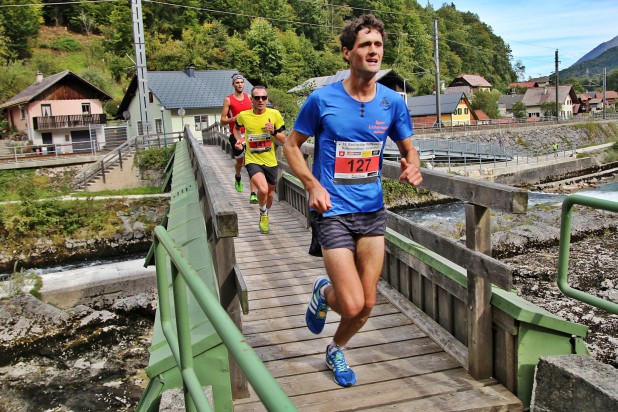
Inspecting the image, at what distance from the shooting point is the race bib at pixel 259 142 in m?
7.66

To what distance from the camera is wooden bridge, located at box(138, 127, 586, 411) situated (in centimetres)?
331

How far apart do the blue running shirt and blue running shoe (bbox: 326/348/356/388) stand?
972 millimetres

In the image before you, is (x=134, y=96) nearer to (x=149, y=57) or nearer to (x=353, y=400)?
(x=149, y=57)

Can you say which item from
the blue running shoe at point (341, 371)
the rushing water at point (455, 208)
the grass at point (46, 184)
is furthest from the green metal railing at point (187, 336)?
the grass at point (46, 184)

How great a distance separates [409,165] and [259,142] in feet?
14.5

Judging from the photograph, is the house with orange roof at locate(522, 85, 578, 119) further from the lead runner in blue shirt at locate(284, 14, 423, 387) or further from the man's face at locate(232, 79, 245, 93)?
the lead runner in blue shirt at locate(284, 14, 423, 387)

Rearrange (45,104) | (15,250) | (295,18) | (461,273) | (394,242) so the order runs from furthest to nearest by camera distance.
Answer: (295,18) → (45,104) → (15,250) → (394,242) → (461,273)

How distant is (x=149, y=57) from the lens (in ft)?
222

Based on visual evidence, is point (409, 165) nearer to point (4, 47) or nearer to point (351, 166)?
point (351, 166)

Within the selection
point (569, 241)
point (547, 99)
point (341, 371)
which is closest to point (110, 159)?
point (341, 371)

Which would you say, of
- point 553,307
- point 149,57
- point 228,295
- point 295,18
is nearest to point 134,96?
point 149,57

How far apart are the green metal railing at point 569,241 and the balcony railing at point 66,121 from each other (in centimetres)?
4881

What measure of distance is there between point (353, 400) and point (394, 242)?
1.88 meters

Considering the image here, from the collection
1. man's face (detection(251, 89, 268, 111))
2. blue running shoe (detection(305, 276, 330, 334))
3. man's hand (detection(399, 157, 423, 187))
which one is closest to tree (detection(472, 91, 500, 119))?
man's face (detection(251, 89, 268, 111))
